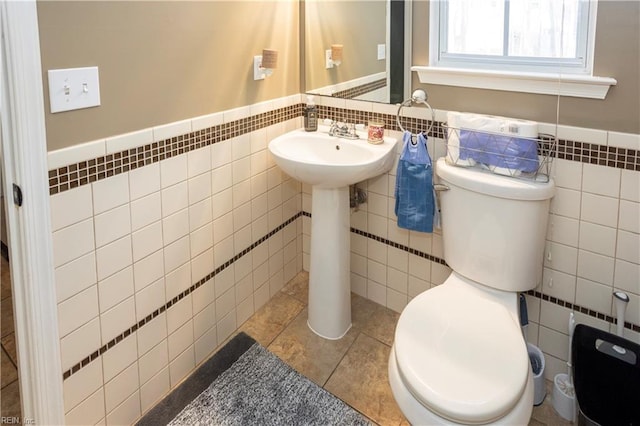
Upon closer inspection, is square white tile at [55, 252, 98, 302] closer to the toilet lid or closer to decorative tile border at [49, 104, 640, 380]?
decorative tile border at [49, 104, 640, 380]

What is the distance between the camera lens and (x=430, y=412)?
4.36 ft

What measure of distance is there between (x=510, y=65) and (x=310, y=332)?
142 centimetres

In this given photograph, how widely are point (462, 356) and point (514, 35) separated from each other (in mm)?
1158

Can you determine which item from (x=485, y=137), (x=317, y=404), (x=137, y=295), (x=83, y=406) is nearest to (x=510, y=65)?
(x=485, y=137)

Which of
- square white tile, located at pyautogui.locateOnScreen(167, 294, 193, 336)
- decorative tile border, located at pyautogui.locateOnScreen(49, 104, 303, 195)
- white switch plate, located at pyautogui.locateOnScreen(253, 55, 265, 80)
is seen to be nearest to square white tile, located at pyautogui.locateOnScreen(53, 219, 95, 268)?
decorative tile border, located at pyautogui.locateOnScreen(49, 104, 303, 195)

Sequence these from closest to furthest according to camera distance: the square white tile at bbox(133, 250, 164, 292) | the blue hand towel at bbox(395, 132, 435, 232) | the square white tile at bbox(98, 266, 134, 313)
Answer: the square white tile at bbox(98, 266, 134, 313), the square white tile at bbox(133, 250, 164, 292), the blue hand towel at bbox(395, 132, 435, 232)

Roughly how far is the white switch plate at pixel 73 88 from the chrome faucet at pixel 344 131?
1029 mm

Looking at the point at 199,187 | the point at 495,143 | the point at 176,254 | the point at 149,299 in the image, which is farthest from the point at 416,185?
the point at 149,299

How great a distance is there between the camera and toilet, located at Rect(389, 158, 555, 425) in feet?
4.30

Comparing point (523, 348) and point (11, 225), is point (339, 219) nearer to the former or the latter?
point (523, 348)

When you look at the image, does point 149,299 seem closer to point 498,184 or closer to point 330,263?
point 330,263

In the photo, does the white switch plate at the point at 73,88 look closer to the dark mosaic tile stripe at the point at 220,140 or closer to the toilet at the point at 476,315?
the dark mosaic tile stripe at the point at 220,140

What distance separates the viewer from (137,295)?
5.65 feet

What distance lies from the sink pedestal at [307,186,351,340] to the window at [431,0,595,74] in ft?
2.39
